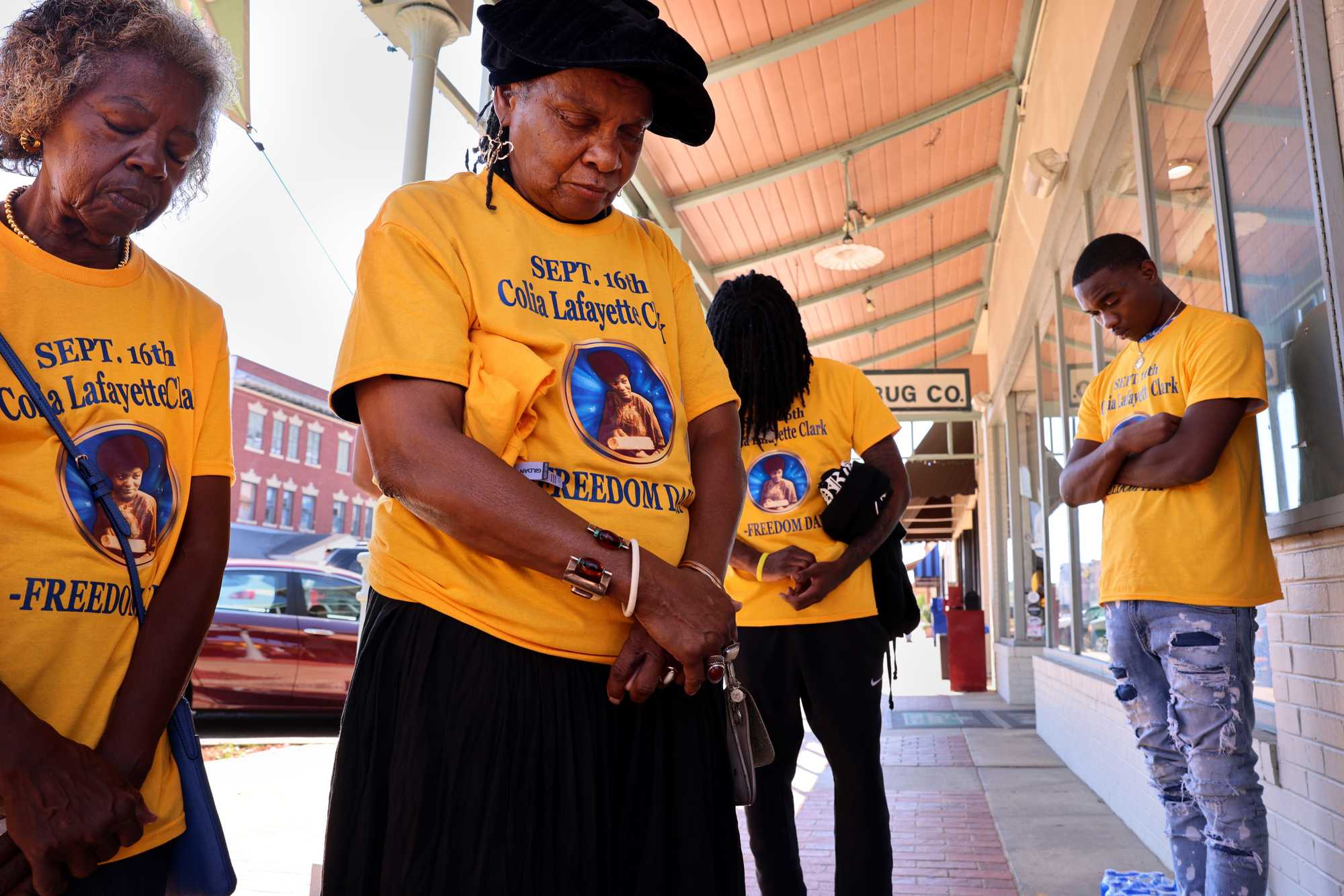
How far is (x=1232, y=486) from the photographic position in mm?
2605

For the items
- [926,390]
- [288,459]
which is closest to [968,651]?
[926,390]

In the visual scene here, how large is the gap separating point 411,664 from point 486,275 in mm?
512

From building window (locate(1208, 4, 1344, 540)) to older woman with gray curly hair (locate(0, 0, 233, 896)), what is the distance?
245cm

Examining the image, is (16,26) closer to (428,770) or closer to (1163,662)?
(428,770)

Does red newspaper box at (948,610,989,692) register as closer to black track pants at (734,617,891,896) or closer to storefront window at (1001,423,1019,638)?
storefront window at (1001,423,1019,638)

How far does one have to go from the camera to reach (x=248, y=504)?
39250mm

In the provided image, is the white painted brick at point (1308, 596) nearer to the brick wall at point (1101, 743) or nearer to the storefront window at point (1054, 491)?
the brick wall at point (1101, 743)

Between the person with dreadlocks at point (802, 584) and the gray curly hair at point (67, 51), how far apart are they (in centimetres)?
154

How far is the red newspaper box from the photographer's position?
1162cm

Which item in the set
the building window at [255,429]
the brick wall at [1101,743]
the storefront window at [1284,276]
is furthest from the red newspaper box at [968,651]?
the building window at [255,429]

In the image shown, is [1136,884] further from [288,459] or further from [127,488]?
[288,459]

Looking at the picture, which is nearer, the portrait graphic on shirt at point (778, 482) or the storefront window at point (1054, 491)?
the portrait graphic on shirt at point (778, 482)

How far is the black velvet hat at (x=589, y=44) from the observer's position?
4.43ft

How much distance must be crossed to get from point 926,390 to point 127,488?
8632mm
